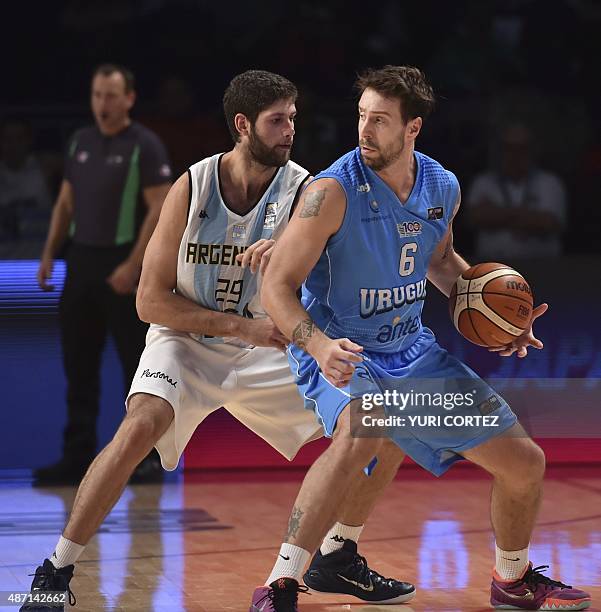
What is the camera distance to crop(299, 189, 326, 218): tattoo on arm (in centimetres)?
432

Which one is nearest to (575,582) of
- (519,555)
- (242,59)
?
(519,555)

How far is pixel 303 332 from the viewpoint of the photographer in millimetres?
4176

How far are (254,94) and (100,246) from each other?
2393 mm

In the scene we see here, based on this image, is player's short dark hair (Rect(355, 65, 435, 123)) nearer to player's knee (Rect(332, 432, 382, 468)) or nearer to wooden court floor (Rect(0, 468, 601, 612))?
player's knee (Rect(332, 432, 382, 468))

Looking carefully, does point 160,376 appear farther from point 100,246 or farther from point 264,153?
point 100,246

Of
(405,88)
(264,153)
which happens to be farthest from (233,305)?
(405,88)

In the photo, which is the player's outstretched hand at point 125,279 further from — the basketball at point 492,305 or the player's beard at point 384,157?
the player's beard at point 384,157

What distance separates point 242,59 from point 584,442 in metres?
4.77

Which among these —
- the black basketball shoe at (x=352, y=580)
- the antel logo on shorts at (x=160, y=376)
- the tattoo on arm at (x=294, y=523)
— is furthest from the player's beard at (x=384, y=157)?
the black basketball shoe at (x=352, y=580)

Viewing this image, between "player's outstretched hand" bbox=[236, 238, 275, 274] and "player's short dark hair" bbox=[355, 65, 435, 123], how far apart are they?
59 centimetres

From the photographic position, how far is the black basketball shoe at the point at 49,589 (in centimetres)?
434

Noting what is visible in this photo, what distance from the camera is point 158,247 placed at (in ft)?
15.5

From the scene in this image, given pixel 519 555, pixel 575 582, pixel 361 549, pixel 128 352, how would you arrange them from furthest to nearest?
pixel 128 352
pixel 361 549
pixel 575 582
pixel 519 555

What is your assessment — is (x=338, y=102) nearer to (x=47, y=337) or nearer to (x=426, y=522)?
(x=47, y=337)
